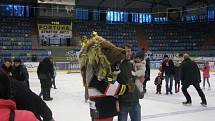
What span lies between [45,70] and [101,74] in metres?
8.85

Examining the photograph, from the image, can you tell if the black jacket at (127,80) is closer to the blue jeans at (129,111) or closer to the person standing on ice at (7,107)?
the blue jeans at (129,111)

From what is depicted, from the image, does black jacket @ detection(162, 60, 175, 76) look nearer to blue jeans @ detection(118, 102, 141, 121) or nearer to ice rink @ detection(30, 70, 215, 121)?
ice rink @ detection(30, 70, 215, 121)

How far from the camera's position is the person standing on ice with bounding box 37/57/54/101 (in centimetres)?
1226

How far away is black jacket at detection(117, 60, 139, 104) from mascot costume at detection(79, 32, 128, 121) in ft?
0.50

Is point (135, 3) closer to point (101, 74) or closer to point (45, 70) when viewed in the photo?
point (45, 70)

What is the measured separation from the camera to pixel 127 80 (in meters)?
4.32

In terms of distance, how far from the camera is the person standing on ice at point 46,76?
1226 cm

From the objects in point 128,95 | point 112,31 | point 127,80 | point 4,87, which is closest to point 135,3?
point 112,31

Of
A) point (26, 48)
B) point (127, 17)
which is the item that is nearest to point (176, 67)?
point (26, 48)

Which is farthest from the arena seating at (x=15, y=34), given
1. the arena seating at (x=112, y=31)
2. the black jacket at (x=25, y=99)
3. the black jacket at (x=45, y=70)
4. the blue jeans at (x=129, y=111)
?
the black jacket at (x=25, y=99)

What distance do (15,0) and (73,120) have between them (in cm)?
3161

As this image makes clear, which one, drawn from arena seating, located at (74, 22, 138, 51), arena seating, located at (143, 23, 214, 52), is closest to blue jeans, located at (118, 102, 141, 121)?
arena seating, located at (74, 22, 138, 51)

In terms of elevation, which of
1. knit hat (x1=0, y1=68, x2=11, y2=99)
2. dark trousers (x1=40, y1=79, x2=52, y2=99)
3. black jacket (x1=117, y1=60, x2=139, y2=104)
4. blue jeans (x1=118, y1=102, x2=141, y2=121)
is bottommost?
dark trousers (x1=40, y1=79, x2=52, y2=99)

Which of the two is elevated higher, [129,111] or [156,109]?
[129,111]
